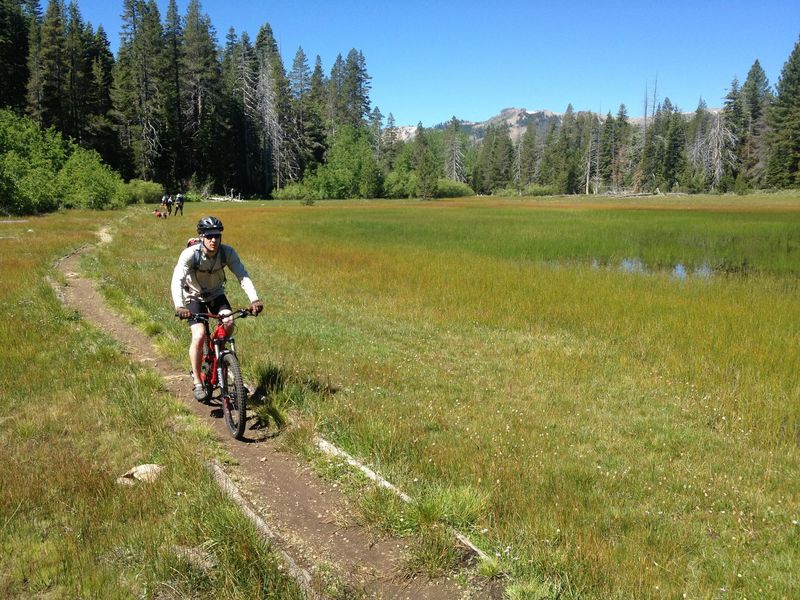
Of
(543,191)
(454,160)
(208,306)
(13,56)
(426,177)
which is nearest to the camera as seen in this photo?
(208,306)

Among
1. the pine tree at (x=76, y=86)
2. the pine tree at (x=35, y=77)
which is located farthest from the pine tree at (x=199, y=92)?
the pine tree at (x=35, y=77)

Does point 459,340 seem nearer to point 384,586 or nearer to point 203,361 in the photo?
point 203,361

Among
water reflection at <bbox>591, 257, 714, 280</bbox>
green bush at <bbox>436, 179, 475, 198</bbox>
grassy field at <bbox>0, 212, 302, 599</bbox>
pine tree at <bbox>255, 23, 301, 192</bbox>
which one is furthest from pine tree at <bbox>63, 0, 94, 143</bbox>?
grassy field at <bbox>0, 212, 302, 599</bbox>

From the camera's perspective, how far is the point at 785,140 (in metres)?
79.8

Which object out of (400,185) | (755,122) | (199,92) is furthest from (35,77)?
(755,122)

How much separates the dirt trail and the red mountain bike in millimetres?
275

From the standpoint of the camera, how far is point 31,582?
3.95 metres

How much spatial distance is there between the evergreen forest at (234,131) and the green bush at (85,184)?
0.55 feet

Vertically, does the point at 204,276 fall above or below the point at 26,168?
below

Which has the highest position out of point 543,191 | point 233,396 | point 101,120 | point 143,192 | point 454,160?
point 454,160

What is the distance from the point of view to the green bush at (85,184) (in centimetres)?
4662

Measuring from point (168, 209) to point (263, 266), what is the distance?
27.5 meters

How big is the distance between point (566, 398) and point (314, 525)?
5.13m

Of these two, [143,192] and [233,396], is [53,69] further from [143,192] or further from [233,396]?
[233,396]
